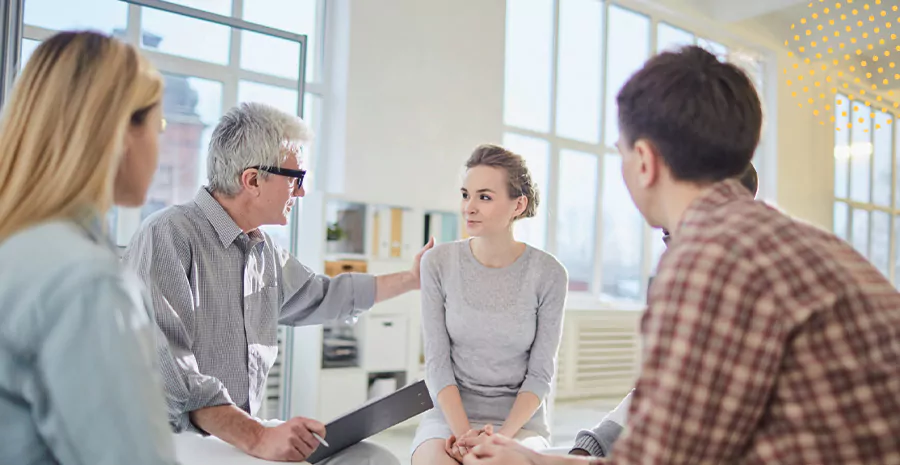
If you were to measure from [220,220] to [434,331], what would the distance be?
29.9 inches

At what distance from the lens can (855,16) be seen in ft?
25.4

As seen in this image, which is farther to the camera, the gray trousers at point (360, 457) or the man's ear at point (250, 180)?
the man's ear at point (250, 180)

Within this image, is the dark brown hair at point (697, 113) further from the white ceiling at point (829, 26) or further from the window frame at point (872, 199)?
the window frame at point (872, 199)

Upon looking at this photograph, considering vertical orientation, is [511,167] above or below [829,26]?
below

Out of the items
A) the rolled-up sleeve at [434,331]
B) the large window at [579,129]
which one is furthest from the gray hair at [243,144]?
the large window at [579,129]

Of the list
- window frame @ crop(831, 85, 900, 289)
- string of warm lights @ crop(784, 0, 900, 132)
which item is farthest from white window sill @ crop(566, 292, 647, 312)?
window frame @ crop(831, 85, 900, 289)

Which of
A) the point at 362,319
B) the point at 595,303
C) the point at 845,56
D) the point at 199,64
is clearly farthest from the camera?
the point at 845,56

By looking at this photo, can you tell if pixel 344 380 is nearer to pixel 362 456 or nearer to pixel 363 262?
pixel 363 262

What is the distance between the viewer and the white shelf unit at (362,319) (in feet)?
15.1

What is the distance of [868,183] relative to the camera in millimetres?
10203

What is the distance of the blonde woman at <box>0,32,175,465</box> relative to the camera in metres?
0.76


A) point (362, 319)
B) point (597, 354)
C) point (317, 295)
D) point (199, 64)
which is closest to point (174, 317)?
point (317, 295)

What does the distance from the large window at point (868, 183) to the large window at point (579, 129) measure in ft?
11.8

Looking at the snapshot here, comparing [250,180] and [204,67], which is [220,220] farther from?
[204,67]
